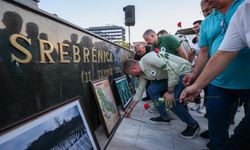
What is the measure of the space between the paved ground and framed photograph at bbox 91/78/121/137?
121mm

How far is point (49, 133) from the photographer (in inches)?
48.6

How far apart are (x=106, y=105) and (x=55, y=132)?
3.94 feet

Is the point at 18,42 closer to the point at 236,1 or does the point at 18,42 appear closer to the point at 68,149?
the point at 68,149

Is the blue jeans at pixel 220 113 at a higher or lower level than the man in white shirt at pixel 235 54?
lower

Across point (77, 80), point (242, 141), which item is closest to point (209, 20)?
point (242, 141)

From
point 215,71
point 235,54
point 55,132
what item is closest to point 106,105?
point 55,132

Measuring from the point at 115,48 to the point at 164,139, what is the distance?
2.01 meters

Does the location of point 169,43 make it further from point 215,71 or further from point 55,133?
point 55,133

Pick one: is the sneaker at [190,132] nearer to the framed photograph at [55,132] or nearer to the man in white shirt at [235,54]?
the framed photograph at [55,132]

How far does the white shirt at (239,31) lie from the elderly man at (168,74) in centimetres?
118

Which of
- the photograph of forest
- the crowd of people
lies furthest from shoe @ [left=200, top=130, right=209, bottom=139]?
the photograph of forest

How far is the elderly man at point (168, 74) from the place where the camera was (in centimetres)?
228

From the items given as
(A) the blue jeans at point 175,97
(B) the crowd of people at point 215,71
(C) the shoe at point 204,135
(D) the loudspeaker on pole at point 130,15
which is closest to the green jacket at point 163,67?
(B) the crowd of people at point 215,71

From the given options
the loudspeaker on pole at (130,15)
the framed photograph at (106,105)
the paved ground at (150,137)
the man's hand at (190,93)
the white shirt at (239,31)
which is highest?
the loudspeaker on pole at (130,15)
